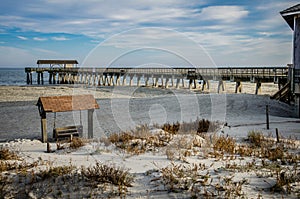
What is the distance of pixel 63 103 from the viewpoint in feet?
42.1

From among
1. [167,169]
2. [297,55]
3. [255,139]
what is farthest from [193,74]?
Result: [167,169]

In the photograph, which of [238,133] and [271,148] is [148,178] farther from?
[238,133]

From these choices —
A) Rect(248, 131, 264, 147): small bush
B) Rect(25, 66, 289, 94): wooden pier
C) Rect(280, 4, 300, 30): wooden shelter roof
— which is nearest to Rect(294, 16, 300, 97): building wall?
Rect(280, 4, 300, 30): wooden shelter roof

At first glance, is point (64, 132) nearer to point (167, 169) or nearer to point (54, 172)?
point (54, 172)

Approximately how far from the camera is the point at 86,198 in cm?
528

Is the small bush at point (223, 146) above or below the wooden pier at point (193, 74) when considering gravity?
below

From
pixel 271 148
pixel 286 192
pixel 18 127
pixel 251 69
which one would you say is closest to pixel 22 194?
pixel 286 192


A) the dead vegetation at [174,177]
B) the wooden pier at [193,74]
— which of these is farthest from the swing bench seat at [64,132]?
the wooden pier at [193,74]

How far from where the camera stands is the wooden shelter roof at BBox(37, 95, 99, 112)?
41.3ft

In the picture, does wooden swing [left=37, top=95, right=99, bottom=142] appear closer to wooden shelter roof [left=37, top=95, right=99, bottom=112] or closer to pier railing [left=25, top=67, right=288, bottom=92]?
wooden shelter roof [left=37, top=95, right=99, bottom=112]

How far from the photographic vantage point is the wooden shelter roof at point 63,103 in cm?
1260

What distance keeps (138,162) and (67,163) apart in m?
1.80

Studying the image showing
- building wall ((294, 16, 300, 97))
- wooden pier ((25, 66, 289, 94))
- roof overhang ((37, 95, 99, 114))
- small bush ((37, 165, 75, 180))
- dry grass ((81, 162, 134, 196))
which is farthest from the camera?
wooden pier ((25, 66, 289, 94))

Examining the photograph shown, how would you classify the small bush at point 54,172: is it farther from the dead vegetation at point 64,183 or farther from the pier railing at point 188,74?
the pier railing at point 188,74
